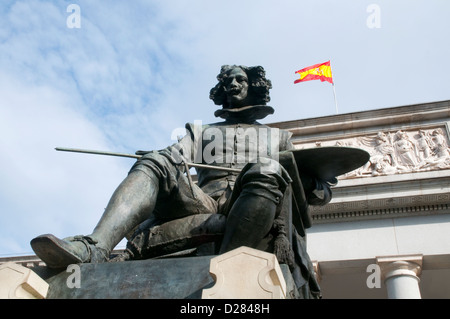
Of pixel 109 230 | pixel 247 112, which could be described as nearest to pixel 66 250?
pixel 109 230

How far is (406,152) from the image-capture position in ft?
62.3

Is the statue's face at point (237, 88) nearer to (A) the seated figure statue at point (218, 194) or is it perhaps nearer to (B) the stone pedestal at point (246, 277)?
(A) the seated figure statue at point (218, 194)

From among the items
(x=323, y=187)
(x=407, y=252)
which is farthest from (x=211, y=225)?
(x=407, y=252)

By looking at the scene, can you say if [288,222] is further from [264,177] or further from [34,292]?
[34,292]

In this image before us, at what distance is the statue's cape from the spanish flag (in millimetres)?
18949

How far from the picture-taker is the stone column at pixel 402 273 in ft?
54.2

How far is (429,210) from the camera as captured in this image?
1761 centimetres

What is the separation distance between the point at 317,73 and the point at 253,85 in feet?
63.2

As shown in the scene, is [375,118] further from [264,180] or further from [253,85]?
[264,180]

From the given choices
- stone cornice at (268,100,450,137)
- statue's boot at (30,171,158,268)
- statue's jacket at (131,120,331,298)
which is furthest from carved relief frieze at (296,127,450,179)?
statue's boot at (30,171,158,268)

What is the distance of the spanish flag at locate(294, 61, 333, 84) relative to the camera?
2333 cm

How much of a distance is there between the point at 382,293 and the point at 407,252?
3331mm

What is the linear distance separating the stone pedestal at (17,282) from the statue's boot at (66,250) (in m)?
0.14

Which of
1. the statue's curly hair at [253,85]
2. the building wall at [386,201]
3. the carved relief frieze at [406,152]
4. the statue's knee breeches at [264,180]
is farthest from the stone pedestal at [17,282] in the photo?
the carved relief frieze at [406,152]
